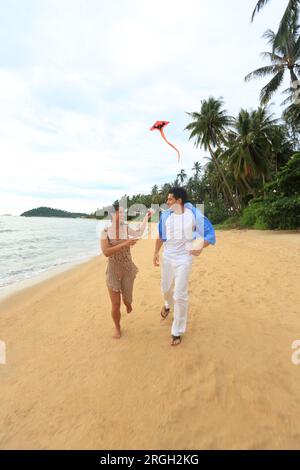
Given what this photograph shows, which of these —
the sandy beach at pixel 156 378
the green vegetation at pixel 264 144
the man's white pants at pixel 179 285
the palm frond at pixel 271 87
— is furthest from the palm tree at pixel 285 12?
the man's white pants at pixel 179 285

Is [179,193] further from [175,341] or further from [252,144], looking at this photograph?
[252,144]

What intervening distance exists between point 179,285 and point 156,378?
0.97m

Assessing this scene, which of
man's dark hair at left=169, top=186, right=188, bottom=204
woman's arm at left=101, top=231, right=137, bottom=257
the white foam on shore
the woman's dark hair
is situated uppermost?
man's dark hair at left=169, top=186, right=188, bottom=204

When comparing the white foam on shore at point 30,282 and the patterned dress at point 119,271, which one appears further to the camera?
the white foam on shore at point 30,282

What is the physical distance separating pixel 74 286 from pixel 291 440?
6.10 metres

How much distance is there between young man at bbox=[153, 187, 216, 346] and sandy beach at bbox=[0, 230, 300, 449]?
1.80 feet

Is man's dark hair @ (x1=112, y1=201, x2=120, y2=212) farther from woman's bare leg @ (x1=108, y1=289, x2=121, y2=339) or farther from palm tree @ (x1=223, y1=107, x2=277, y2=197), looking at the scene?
palm tree @ (x1=223, y1=107, x2=277, y2=197)

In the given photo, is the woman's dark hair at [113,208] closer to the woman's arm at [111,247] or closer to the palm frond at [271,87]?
the woman's arm at [111,247]

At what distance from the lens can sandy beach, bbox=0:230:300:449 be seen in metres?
2.04

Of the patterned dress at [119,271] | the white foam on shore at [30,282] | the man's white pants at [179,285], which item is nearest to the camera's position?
the man's white pants at [179,285]

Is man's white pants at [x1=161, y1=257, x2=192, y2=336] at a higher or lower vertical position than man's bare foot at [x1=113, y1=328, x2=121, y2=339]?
Result: higher

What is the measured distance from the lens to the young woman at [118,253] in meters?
3.08

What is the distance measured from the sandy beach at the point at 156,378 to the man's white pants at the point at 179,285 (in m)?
0.28

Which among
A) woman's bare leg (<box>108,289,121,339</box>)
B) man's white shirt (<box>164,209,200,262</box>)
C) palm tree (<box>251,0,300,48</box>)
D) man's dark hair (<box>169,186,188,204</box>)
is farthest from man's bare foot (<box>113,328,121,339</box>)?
palm tree (<box>251,0,300,48</box>)
